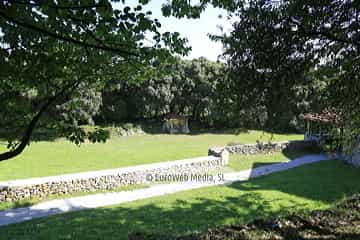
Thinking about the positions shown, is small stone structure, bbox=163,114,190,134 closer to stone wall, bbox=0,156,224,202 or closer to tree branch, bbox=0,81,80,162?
stone wall, bbox=0,156,224,202

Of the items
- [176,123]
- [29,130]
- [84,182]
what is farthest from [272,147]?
[29,130]

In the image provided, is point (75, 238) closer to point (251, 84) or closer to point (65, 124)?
point (65, 124)

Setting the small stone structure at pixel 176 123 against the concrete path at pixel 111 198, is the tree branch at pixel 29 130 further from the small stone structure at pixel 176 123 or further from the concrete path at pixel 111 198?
the small stone structure at pixel 176 123

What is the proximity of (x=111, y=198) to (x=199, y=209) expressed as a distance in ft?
11.4

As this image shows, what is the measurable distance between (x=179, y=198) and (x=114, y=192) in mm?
2715

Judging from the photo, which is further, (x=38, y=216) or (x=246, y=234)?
(x=38, y=216)

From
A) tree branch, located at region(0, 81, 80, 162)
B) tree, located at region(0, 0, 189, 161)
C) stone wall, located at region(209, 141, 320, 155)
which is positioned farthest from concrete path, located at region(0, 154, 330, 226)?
tree branch, located at region(0, 81, 80, 162)

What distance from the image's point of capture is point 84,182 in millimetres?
11617

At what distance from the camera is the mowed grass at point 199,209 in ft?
24.0

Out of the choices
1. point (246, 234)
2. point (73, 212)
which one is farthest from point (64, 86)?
point (73, 212)

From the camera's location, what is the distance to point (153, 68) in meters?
4.13

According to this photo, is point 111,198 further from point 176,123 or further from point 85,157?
point 176,123

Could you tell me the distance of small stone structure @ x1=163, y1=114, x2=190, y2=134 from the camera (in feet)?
108

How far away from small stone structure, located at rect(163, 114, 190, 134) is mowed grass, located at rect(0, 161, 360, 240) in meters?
19.3
